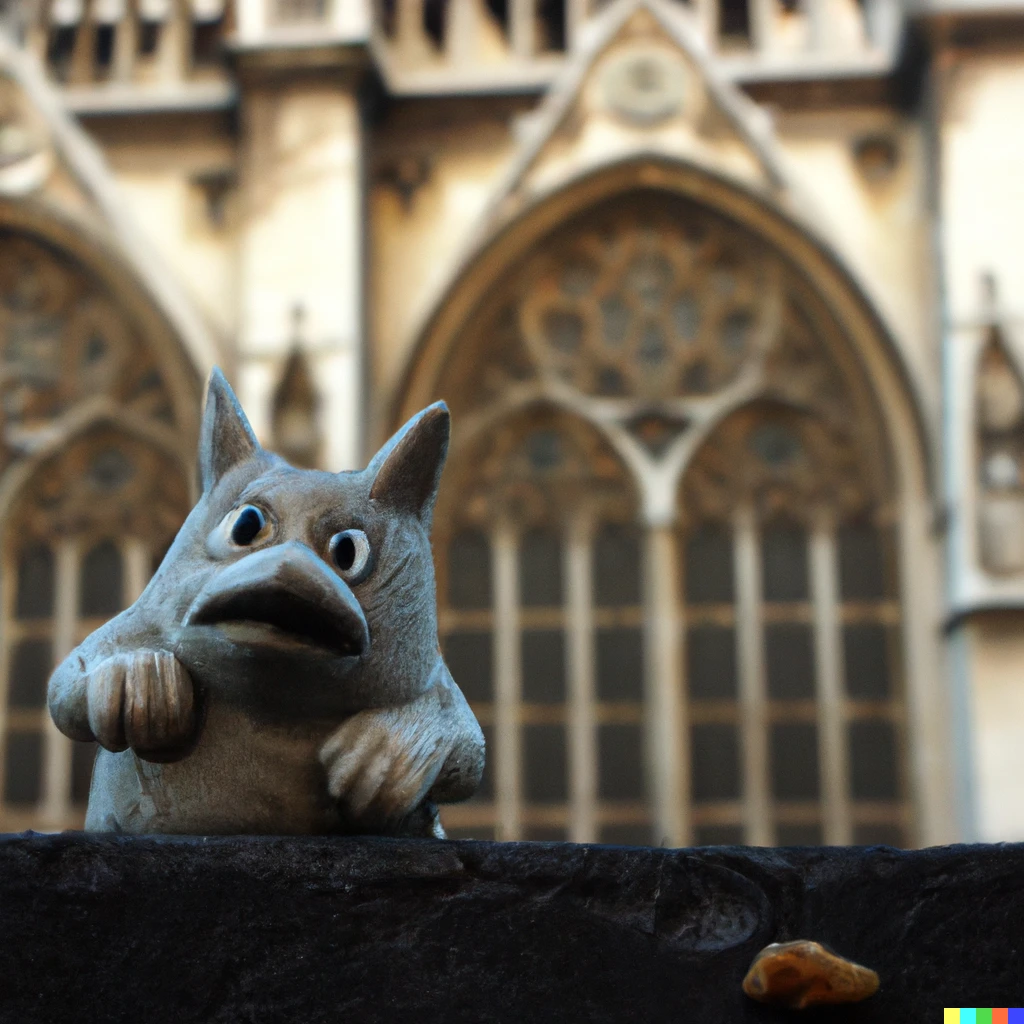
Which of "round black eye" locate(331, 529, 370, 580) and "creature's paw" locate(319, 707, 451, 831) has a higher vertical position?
"round black eye" locate(331, 529, 370, 580)

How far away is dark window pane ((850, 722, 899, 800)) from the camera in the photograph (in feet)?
23.3

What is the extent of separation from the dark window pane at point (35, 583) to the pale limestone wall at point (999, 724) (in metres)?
4.02

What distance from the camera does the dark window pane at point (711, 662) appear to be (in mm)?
7227

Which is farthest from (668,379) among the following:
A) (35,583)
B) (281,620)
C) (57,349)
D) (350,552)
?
(281,620)

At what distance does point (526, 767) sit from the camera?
7.15 metres

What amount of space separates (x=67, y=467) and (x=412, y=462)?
6363mm

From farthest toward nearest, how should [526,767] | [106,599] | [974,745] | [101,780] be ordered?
[106,599] → [526,767] → [974,745] → [101,780]

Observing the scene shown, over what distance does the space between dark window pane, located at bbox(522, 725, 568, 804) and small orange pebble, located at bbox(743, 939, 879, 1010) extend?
5.68 meters

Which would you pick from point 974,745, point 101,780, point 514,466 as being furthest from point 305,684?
point 514,466

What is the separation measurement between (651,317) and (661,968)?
249 inches

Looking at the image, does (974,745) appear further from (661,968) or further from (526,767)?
(661,968)

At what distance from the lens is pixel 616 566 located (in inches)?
292

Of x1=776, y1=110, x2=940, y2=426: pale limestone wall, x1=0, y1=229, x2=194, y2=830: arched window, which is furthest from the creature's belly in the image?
x1=0, y1=229, x2=194, y2=830: arched window

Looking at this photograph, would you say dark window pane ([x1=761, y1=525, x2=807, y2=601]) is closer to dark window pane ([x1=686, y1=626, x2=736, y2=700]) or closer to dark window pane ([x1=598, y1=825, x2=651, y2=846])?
dark window pane ([x1=686, y1=626, x2=736, y2=700])
